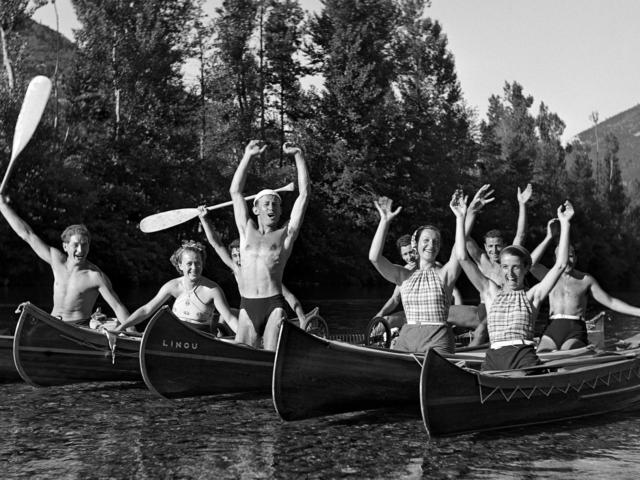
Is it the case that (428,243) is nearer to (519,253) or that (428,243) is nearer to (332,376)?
(519,253)

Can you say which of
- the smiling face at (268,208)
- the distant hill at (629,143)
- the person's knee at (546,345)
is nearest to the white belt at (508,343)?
the smiling face at (268,208)

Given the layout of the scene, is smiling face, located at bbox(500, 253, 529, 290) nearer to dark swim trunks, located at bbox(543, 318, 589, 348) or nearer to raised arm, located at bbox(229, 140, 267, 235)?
raised arm, located at bbox(229, 140, 267, 235)

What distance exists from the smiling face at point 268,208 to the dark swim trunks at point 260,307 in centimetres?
63

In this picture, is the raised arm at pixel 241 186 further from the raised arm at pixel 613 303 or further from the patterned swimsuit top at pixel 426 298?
the raised arm at pixel 613 303

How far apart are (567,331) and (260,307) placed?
11.6 feet

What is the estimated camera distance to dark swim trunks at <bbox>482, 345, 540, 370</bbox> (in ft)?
21.1

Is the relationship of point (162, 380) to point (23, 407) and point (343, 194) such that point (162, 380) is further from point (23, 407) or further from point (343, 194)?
point (343, 194)

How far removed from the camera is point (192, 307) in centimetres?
886

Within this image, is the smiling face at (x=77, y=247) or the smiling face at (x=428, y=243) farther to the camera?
the smiling face at (x=77, y=247)

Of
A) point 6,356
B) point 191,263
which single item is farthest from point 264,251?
point 6,356

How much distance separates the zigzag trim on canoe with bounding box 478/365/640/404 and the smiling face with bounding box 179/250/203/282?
3428 millimetres

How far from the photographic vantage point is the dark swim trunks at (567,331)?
9086 millimetres

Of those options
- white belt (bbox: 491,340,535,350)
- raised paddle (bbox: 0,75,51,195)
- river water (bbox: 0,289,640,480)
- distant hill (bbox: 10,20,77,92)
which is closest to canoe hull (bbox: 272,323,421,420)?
river water (bbox: 0,289,640,480)

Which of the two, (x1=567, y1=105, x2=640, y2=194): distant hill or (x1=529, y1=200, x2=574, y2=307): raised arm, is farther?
(x1=567, y1=105, x2=640, y2=194): distant hill
